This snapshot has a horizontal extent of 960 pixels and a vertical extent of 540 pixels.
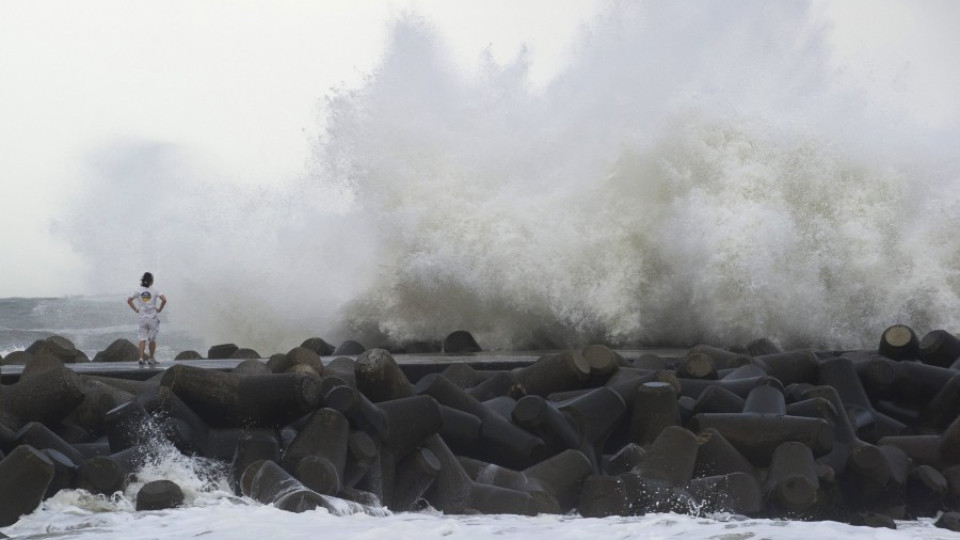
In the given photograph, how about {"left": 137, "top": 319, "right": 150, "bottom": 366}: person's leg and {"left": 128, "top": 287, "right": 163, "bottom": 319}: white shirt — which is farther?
{"left": 128, "top": 287, "right": 163, "bottom": 319}: white shirt

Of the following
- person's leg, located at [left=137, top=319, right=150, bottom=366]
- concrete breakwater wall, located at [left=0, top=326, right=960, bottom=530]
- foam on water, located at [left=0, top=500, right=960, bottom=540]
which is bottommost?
foam on water, located at [left=0, top=500, right=960, bottom=540]

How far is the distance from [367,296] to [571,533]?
35.7ft

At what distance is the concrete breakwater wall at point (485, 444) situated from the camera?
5328 mm

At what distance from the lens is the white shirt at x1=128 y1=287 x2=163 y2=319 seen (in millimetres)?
11062

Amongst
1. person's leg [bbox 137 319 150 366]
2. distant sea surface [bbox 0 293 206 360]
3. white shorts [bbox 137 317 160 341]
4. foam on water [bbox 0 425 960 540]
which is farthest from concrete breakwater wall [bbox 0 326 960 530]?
distant sea surface [bbox 0 293 206 360]

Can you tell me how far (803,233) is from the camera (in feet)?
47.5

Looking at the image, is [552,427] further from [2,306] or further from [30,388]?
[2,306]

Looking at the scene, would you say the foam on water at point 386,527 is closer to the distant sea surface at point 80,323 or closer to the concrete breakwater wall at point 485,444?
the concrete breakwater wall at point 485,444

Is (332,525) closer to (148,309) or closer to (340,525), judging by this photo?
(340,525)

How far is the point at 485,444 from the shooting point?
6070 millimetres

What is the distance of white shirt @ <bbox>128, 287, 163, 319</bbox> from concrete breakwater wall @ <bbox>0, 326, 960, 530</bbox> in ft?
13.4

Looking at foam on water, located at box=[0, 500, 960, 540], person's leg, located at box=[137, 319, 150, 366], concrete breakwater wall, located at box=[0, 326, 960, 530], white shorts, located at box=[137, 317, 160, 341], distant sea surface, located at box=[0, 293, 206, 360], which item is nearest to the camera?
foam on water, located at box=[0, 500, 960, 540]

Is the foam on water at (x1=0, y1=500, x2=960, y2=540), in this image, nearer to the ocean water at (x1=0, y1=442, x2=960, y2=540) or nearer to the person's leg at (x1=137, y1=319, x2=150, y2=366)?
the ocean water at (x1=0, y1=442, x2=960, y2=540)

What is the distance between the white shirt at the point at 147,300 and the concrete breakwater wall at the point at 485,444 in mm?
4074
